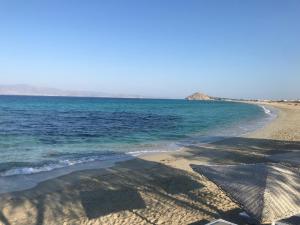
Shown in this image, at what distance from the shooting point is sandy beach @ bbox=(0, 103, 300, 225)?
9.84 metres

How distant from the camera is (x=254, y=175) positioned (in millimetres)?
7766

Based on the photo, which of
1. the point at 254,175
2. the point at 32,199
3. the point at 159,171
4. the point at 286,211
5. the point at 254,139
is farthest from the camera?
the point at 254,139

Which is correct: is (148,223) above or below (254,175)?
below

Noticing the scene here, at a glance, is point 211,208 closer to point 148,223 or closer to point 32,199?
point 148,223

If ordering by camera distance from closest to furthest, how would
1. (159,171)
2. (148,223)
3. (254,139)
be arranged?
1. (148,223)
2. (159,171)
3. (254,139)

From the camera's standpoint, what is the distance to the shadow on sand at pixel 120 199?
32.4ft

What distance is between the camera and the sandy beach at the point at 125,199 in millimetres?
9836

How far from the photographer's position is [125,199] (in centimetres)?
1130

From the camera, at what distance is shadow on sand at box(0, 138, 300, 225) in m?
9.87

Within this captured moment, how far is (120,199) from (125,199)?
15 centimetres

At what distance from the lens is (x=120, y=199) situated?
11.3 m

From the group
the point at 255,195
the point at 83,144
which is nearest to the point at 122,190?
the point at 255,195

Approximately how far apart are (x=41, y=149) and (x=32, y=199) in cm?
993

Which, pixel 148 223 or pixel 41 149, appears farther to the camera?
pixel 41 149
